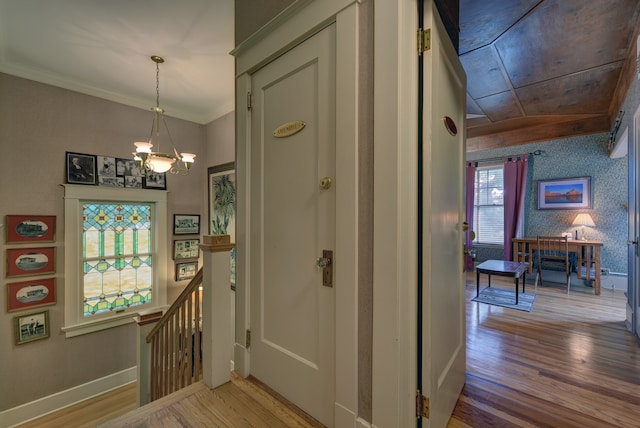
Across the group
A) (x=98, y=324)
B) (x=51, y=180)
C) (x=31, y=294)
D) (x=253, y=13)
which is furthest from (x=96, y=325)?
(x=253, y=13)

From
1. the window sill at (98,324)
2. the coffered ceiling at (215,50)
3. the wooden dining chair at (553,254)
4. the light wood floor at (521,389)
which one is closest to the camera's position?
the light wood floor at (521,389)

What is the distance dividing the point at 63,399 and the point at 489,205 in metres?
7.23

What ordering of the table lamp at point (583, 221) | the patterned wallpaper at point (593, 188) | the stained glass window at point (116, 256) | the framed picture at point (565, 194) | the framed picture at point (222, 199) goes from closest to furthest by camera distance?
the stained glass window at point (116, 256) < the framed picture at point (222, 199) < the patterned wallpaper at point (593, 188) < the table lamp at point (583, 221) < the framed picture at point (565, 194)

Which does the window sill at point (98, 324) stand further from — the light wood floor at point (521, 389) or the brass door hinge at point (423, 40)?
the brass door hinge at point (423, 40)

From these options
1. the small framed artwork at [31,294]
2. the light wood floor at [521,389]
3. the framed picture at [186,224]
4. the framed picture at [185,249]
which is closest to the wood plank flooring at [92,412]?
the light wood floor at [521,389]

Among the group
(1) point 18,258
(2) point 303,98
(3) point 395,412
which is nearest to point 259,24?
(2) point 303,98

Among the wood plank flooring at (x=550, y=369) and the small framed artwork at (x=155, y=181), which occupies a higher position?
the small framed artwork at (x=155, y=181)

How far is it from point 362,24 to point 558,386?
242cm

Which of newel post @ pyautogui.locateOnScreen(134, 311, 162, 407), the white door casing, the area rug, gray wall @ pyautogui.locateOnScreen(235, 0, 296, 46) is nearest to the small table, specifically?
the area rug

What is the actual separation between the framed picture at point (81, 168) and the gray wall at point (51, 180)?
63 millimetres

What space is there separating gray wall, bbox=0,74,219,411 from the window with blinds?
20.4 ft

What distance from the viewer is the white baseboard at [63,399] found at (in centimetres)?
271

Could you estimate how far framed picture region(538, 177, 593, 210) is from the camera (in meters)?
4.48

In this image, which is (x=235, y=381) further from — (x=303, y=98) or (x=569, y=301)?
(x=569, y=301)
